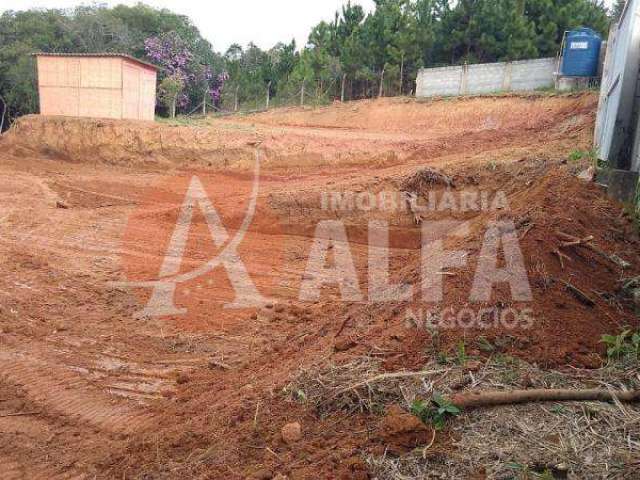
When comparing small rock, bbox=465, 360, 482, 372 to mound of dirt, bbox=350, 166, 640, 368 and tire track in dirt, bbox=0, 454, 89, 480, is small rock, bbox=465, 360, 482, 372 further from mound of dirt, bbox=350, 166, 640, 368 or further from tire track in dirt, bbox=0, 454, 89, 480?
tire track in dirt, bbox=0, 454, 89, 480

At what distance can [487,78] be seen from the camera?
1948 centimetres

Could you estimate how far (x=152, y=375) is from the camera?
14.7 feet

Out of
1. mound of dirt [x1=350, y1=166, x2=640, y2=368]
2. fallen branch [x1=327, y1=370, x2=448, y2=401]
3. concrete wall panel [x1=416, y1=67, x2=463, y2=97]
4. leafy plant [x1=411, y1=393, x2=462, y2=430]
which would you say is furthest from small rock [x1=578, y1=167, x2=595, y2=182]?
concrete wall panel [x1=416, y1=67, x2=463, y2=97]

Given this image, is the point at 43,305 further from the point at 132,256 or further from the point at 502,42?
the point at 502,42

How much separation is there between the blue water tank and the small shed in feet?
45.9

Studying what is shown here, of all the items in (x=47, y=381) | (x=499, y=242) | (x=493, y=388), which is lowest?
(x=47, y=381)

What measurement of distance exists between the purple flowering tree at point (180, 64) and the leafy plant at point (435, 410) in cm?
2311

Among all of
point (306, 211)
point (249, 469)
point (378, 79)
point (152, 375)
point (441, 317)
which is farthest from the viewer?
point (378, 79)

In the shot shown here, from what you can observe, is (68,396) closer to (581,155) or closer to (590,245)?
(590,245)

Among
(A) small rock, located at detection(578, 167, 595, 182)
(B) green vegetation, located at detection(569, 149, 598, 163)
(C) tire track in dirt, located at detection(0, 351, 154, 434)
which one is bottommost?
(C) tire track in dirt, located at detection(0, 351, 154, 434)

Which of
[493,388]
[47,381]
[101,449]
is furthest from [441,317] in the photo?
[47,381]

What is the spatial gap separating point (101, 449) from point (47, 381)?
124cm

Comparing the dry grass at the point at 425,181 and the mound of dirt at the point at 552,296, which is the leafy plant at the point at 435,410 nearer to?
the mound of dirt at the point at 552,296

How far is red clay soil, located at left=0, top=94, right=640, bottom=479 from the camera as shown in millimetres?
3010
